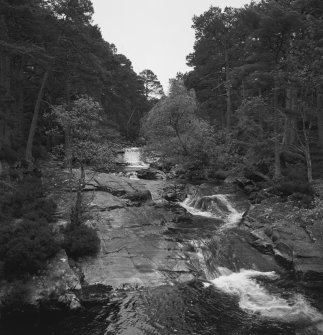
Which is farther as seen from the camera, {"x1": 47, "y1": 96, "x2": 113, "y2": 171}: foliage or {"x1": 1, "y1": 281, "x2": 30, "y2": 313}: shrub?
{"x1": 47, "y1": 96, "x2": 113, "y2": 171}: foliage

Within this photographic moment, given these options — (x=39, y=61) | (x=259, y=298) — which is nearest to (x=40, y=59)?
(x=39, y=61)

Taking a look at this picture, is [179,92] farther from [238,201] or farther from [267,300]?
[267,300]

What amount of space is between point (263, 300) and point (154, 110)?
73.6 feet

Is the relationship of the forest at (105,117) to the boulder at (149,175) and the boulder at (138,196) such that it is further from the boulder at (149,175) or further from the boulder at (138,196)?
the boulder at (138,196)

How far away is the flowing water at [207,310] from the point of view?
9.27m

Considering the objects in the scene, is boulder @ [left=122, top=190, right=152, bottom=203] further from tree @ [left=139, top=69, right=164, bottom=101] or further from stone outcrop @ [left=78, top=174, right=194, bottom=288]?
tree @ [left=139, top=69, right=164, bottom=101]

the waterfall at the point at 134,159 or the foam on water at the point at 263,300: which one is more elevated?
the waterfall at the point at 134,159

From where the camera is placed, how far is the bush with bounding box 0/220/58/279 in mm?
10638

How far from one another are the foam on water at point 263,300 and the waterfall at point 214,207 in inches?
240

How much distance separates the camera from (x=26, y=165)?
22.1 m

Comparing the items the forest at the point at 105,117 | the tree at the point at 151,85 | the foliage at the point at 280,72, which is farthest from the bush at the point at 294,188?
the tree at the point at 151,85

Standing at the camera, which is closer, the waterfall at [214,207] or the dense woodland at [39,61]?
the waterfall at [214,207]

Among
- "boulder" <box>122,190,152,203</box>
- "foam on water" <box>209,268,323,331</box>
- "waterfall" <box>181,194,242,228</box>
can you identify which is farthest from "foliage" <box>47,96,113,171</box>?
"waterfall" <box>181,194,242,228</box>

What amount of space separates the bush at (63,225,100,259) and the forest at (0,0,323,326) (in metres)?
0.04
